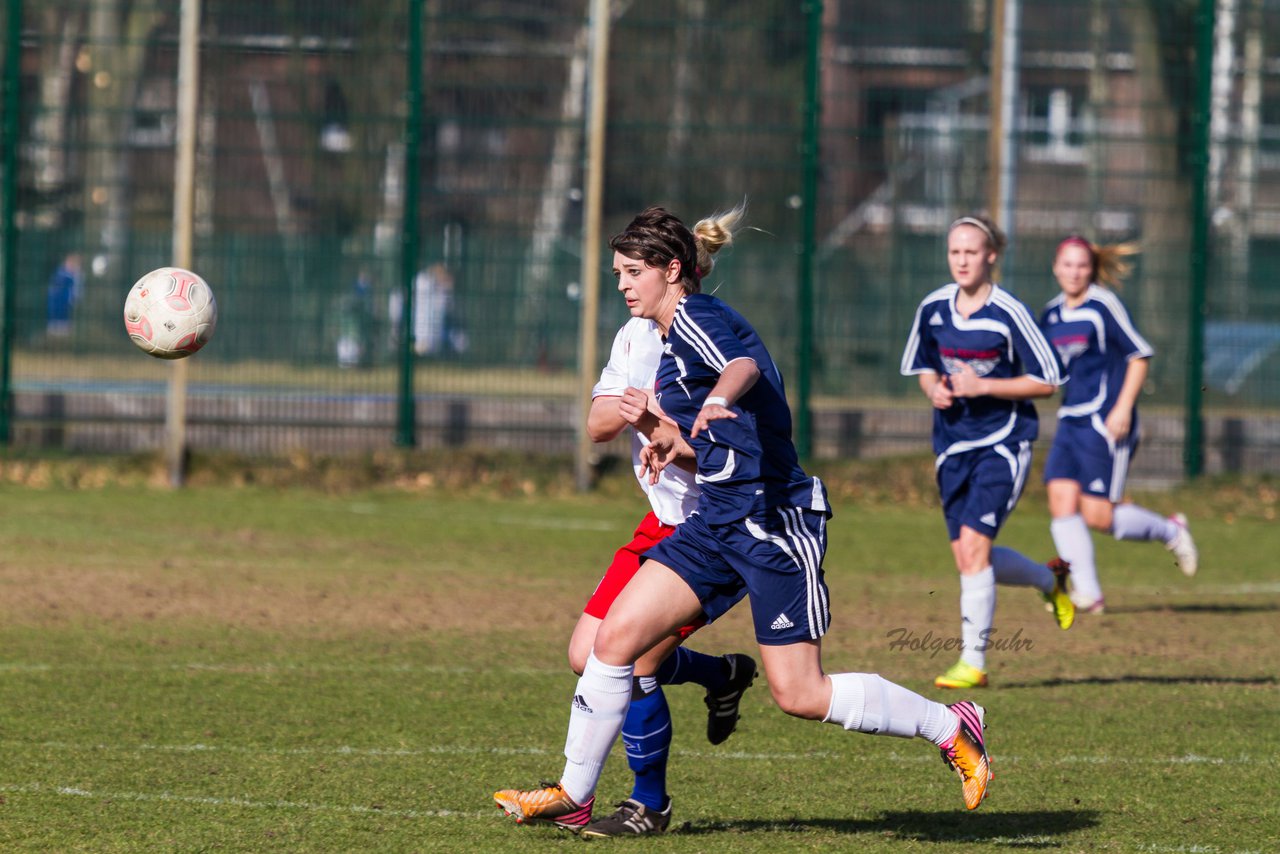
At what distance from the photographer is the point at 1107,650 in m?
8.95

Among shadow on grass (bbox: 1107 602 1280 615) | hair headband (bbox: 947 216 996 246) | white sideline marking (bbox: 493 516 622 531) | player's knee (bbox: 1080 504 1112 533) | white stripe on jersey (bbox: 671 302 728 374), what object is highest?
hair headband (bbox: 947 216 996 246)

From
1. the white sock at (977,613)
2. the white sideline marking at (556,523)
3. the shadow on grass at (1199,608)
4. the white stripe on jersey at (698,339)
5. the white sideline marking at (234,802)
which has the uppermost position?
the white stripe on jersey at (698,339)

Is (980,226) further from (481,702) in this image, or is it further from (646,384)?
(481,702)

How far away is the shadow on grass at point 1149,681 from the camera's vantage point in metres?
8.02

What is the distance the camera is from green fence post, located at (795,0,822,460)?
15.8 meters

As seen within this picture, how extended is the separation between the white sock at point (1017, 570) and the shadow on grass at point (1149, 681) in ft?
1.65

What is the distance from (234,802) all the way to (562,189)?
1088cm

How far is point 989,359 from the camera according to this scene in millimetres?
8000

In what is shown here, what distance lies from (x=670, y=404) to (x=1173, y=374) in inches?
462

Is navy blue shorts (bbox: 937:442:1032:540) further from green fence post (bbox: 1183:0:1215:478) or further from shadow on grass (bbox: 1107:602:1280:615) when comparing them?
green fence post (bbox: 1183:0:1215:478)

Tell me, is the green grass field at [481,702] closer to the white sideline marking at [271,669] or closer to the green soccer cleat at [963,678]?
the white sideline marking at [271,669]

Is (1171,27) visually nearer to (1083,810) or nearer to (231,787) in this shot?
(1083,810)

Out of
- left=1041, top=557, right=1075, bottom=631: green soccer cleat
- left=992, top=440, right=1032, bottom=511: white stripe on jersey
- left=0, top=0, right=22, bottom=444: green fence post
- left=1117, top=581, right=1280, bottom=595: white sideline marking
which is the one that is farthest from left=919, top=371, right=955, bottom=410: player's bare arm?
left=0, top=0, right=22, bottom=444: green fence post

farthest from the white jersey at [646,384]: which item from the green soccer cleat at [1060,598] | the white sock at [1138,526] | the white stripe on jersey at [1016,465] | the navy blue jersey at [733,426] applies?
the white sock at [1138,526]
